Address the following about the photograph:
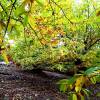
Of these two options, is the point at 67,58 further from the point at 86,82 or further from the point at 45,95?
the point at 86,82

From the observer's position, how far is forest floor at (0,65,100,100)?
1177 cm

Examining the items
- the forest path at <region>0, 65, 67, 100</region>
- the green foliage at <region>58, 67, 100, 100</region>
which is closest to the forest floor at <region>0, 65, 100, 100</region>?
the forest path at <region>0, 65, 67, 100</region>

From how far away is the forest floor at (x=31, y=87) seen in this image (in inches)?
463

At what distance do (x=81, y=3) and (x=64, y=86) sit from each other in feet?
40.0

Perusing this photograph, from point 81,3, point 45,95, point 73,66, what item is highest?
point 81,3

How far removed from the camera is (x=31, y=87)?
13.5m

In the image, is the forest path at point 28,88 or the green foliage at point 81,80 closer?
the green foliage at point 81,80

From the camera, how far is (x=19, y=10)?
1.22 metres

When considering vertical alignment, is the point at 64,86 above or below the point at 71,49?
below

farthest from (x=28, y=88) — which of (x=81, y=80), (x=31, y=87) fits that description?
(x=81, y=80)

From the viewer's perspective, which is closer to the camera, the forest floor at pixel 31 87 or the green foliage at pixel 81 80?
the green foliage at pixel 81 80

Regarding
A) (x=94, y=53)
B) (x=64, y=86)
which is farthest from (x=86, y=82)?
(x=94, y=53)

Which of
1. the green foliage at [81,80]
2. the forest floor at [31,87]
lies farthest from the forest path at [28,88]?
the green foliage at [81,80]

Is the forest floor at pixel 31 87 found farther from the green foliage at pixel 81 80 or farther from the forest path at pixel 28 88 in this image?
the green foliage at pixel 81 80
